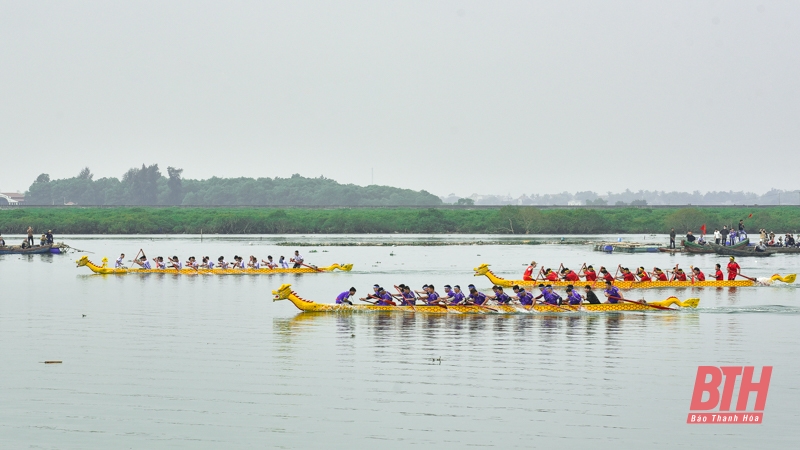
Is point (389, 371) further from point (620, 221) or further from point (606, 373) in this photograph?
point (620, 221)

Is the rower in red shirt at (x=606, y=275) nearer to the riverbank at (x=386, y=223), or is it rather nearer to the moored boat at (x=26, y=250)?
the moored boat at (x=26, y=250)

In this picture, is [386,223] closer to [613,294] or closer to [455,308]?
[613,294]

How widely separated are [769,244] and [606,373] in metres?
51.7

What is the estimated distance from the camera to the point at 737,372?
20.9 meters

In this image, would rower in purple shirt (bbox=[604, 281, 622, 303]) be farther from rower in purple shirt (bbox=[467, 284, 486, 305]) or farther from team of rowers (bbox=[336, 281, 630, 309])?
rower in purple shirt (bbox=[467, 284, 486, 305])

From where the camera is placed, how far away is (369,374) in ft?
69.5

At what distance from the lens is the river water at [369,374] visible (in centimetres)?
1639

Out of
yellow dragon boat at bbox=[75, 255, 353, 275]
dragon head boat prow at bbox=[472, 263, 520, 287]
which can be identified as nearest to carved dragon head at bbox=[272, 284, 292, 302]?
dragon head boat prow at bbox=[472, 263, 520, 287]

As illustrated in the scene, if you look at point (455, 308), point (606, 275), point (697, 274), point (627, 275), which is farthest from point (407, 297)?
point (697, 274)

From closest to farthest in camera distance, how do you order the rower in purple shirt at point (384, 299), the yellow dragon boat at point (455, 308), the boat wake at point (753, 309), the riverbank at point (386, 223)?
the yellow dragon boat at point (455, 308), the rower in purple shirt at point (384, 299), the boat wake at point (753, 309), the riverbank at point (386, 223)

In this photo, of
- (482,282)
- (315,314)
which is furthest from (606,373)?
(482,282)

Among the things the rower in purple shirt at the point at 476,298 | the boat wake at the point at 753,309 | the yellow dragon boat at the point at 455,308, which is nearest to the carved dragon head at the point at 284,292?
the yellow dragon boat at the point at 455,308

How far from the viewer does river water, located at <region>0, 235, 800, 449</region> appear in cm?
1639

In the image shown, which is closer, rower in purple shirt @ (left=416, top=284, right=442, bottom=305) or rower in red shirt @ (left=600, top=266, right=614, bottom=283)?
rower in purple shirt @ (left=416, top=284, right=442, bottom=305)
